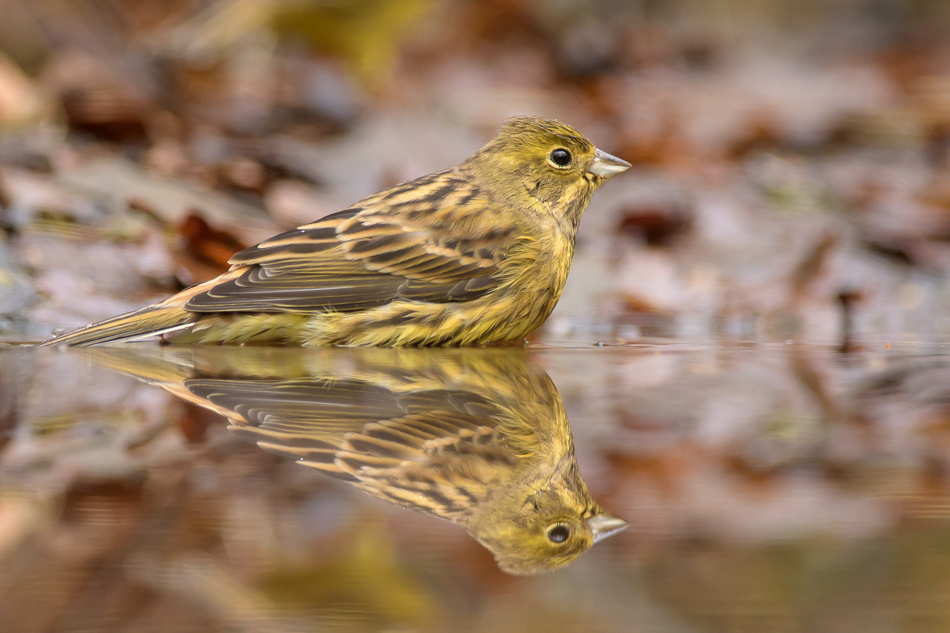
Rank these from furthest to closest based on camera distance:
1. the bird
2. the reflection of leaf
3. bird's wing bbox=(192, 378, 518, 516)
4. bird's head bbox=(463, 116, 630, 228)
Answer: bird's head bbox=(463, 116, 630, 228) → the bird → bird's wing bbox=(192, 378, 518, 516) → the reflection of leaf

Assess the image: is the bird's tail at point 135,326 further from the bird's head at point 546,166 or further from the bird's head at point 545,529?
the bird's head at point 545,529

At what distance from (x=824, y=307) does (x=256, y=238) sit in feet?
8.89

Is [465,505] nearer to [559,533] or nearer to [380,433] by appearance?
[559,533]

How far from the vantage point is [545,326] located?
4.53m

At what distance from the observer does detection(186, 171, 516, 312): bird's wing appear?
3711mm

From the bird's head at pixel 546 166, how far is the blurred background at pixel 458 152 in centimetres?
55

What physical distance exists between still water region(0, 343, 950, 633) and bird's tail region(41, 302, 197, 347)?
0.68 meters

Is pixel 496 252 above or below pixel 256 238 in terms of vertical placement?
below

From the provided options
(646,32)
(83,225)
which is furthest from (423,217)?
(646,32)

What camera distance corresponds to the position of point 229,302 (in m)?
3.60

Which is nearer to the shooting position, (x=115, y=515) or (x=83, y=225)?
(x=115, y=515)

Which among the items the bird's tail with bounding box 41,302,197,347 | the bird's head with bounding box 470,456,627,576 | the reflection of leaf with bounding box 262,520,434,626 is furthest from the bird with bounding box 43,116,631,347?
the reflection of leaf with bounding box 262,520,434,626

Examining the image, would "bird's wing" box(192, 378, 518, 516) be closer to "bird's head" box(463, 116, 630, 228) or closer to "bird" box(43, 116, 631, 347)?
"bird" box(43, 116, 631, 347)

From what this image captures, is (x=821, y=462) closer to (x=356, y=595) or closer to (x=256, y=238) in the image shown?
(x=356, y=595)
